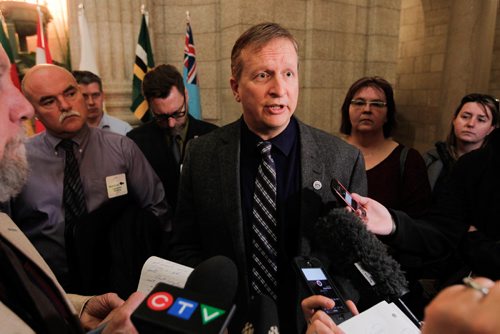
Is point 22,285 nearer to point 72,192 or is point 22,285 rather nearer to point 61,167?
point 72,192

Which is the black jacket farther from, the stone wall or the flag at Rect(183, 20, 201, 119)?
the stone wall

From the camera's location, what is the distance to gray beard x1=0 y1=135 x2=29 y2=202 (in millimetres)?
976

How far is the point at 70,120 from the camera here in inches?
83.6

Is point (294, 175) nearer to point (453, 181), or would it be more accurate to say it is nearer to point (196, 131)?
point (453, 181)

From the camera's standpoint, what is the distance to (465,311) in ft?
1.30

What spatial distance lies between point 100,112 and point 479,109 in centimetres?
337

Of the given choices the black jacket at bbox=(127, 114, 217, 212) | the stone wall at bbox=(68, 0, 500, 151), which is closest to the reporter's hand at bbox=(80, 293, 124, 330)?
the black jacket at bbox=(127, 114, 217, 212)

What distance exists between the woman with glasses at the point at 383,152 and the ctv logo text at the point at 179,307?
1.88 meters

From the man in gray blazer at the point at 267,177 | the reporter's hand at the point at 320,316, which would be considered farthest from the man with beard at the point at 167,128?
the reporter's hand at the point at 320,316

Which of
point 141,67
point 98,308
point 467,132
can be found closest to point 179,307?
point 98,308

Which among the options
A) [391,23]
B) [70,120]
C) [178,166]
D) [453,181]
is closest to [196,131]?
[178,166]

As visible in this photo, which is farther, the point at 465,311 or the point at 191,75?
the point at 191,75

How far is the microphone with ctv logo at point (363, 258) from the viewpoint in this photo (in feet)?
3.24

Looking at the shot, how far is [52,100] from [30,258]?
1565 mm
